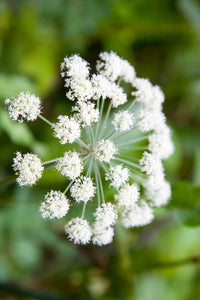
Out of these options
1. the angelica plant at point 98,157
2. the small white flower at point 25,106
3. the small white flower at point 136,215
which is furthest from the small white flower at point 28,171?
the small white flower at point 136,215

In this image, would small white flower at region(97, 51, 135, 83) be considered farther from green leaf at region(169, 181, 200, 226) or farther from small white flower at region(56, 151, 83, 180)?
green leaf at region(169, 181, 200, 226)

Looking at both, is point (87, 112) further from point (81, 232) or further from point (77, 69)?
point (81, 232)

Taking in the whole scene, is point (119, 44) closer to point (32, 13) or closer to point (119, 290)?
point (32, 13)

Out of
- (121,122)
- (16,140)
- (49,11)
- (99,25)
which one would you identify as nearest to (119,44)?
(99,25)

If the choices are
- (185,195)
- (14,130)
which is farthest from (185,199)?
(14,130)

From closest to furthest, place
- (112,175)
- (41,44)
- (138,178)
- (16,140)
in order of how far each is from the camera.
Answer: (112,175), (138,178), (16,140), (41,44)

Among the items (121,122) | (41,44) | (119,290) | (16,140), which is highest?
(41,44)

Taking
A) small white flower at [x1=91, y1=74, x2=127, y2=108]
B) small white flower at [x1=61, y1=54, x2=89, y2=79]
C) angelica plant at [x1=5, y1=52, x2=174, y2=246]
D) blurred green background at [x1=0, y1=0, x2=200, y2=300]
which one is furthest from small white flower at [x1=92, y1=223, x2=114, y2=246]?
blurred green background at [x1=0, y1=0, x2=200, y2=300]
